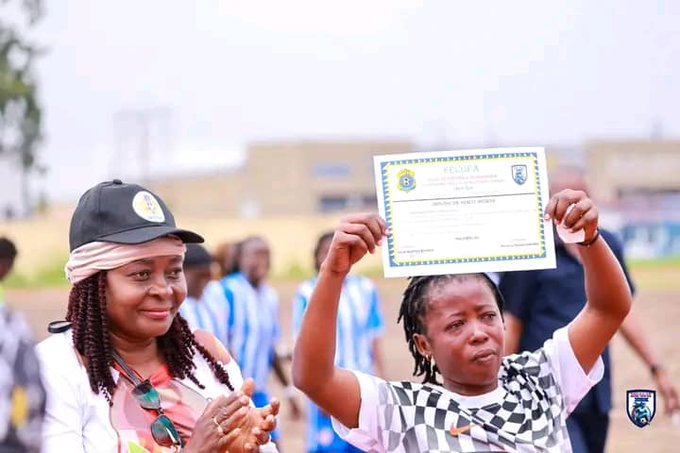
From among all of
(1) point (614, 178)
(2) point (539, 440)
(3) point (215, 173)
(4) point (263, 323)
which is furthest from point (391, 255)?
(3) point (215, 173)

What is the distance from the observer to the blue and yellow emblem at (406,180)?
3725 mm

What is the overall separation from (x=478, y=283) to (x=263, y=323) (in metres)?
6.12

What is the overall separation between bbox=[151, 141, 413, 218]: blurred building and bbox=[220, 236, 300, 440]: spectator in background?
61192mm

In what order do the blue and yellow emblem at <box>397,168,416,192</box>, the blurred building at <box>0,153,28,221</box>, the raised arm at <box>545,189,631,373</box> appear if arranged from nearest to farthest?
the blue and yellow emblem at <box>397,168,416,192</box> → the raised arm at <box>545,189,631,373</box> → the blurred building at <box>0,153,28,221</box>

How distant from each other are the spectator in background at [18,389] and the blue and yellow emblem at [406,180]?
1.38 metres

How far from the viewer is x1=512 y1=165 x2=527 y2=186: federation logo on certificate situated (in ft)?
12.4

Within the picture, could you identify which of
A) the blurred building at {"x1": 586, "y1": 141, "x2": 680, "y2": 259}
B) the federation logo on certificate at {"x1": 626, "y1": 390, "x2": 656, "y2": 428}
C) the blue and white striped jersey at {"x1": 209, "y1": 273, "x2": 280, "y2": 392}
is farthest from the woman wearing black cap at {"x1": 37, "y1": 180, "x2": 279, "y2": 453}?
the blurred building at {"x1": 586, "y1": 141, "x2": 680, "y2": 259}

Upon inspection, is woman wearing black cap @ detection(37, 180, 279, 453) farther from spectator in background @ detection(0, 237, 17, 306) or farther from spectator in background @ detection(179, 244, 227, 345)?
spectator in background @ detection(179, 244, 227, 345)

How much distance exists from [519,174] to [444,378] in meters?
0.67

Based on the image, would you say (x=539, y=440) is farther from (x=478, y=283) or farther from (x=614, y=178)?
(x=614, y=178)

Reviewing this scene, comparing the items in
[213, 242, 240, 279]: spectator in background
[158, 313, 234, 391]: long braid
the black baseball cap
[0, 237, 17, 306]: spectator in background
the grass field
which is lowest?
the grass field

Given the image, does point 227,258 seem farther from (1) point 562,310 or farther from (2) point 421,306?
(2) point 421,306

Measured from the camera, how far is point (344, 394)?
3709 mm

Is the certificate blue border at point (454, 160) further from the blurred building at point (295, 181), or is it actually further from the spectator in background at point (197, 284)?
the blurred building at point (295, 181)
